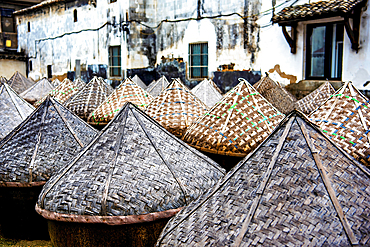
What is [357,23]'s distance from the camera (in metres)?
7.76

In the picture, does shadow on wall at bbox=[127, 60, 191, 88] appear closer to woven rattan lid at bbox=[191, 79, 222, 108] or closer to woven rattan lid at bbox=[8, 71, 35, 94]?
woven rattan lid at bbox=[8, 71, 35, 94]

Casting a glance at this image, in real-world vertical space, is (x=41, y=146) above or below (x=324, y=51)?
below

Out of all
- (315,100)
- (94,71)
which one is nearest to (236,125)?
(315,100)

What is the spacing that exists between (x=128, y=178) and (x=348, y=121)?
187 centimetres

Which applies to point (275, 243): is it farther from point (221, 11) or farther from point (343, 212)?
point (221, 11)

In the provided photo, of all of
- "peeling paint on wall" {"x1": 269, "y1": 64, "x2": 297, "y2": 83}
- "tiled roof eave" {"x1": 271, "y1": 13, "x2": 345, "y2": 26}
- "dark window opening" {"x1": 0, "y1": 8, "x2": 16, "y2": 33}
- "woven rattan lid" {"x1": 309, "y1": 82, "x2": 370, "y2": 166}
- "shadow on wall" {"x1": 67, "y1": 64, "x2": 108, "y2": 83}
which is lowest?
"woven rattan lid" {"x1": 309, "y1": 82, "x2": 370, "y2": 166}

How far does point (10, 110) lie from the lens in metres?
4.85

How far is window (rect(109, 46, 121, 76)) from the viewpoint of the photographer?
46.5ft

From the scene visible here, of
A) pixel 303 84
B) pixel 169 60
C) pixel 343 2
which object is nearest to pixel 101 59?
pixel 169 60

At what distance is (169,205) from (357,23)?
679cm

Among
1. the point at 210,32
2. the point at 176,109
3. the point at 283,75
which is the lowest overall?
the point at 176,109

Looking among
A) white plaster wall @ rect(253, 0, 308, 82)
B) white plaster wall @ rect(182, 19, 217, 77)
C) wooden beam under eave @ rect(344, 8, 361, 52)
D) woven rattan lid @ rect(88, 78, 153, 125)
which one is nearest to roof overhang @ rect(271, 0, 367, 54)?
wooden beam under eave @ rect(344, 8, 361, 52)

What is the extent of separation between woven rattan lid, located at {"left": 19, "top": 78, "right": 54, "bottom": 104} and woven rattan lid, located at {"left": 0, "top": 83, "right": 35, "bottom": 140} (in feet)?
11.7

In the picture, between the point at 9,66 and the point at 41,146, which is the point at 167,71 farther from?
the point at 9,66
